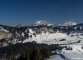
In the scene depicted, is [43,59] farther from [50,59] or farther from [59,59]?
[59,59]

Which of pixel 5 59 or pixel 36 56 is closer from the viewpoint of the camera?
pixel 36 56

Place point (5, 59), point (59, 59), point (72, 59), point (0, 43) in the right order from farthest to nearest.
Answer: point (0, 43), point (5, 59), point (59, 59), point (72, 59)

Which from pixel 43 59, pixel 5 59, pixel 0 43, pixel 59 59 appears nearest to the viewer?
pixel 59 59

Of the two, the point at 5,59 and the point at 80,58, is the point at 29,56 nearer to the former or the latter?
the point at 80,58

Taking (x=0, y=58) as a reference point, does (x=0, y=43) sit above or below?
above

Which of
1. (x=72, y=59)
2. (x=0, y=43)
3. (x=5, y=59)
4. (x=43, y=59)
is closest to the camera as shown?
(x=72, y=59)

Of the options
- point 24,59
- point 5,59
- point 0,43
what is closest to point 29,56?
point 24,59

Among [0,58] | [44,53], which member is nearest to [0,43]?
[0,58]

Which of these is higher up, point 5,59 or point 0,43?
point 0,43

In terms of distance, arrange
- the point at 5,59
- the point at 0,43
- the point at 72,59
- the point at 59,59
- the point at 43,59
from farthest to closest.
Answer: the point at 0,43 → the point at 5,59 → the point at 43,59 → the point at 59,59 → the point at 72,59
